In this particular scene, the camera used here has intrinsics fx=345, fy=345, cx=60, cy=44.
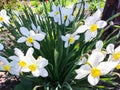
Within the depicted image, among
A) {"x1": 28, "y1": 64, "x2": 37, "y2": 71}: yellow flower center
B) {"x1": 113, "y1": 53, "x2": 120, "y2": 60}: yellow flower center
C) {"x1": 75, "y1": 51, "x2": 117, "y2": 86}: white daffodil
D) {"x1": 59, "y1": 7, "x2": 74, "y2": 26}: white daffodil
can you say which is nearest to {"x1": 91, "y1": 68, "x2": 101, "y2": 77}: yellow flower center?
{"x1": 75, "y1": 51, "x2": 117, "y2": 86}: white daffodil

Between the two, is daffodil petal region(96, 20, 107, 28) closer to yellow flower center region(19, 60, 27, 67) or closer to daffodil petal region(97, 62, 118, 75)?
daffodil petal region(97, 62, 118, 75)

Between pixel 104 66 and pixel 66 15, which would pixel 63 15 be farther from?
pixel 104 66

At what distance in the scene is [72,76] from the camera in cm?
293

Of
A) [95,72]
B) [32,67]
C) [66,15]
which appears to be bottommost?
[95,72]

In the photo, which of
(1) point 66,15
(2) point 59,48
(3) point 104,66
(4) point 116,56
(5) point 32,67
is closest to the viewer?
(3) point 104,66

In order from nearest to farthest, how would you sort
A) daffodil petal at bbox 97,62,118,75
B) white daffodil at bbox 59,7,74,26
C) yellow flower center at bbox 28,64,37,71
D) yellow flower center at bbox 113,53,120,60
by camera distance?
daffodil petal at bbox 97,62,118,75
yellow flower center at bbox 28,64,37,71
yellow flower center at bbox 113,53,120,60
white daffodil at bbox 59,7,74,26

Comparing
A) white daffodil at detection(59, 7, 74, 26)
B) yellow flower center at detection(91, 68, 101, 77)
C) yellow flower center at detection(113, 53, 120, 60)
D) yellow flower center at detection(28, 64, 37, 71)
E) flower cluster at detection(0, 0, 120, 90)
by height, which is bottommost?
yellow flower center at detection(91, 68, 101, 77)

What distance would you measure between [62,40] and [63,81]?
39 cm

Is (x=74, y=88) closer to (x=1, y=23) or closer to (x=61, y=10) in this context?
(x=61, y=10)

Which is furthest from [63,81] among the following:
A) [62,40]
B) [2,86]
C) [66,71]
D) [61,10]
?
[2,86]

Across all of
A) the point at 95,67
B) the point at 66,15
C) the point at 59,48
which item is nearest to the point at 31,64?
the point at 95,67

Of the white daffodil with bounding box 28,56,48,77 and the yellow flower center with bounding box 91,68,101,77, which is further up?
the white daffodil with bounding box 28,56,48,77

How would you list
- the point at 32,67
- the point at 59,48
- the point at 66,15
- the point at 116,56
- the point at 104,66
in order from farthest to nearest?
the point at 66,15, the point at 59,48, the point at 116,56, the point at 32,67, the point at 104,66

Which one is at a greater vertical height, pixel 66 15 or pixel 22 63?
pixel 66 15
